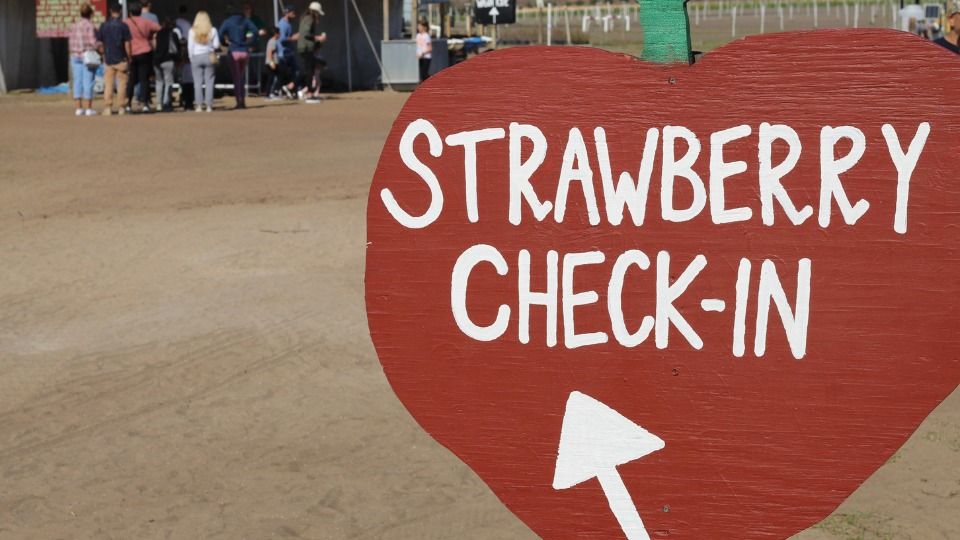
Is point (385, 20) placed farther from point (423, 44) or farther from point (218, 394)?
point (218, 394)

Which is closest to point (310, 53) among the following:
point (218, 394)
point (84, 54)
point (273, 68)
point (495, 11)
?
point (273, 68)

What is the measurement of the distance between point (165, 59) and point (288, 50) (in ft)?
11.9

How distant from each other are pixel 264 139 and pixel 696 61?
15443 millimetres

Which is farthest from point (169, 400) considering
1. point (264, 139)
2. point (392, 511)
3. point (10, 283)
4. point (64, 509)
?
point (264, 139)

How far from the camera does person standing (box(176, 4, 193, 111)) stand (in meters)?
20.8

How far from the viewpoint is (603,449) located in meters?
2.00

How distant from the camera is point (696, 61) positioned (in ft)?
6.24

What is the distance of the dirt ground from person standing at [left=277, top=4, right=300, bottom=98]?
10.1 m

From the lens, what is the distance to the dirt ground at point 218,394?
4.82m

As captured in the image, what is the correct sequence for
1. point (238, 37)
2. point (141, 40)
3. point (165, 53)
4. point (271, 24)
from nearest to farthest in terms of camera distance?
1. point (141, 40)
2. point (165, 53)
3. point (238, 37)
4. point (271, 24)

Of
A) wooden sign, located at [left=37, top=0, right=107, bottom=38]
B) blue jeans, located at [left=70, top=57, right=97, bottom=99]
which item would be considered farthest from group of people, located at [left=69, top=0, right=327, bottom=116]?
wooden sign, located at [left=37, top=0, right=107, bottom=38]

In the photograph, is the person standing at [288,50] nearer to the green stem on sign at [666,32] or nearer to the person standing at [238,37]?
the person standing at [238,37]

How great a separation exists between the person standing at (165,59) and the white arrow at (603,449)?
18.4 metres

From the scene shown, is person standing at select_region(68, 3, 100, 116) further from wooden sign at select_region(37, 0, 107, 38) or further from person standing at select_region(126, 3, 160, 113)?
wooden sign at select_region(37, 0, 107, 38)
